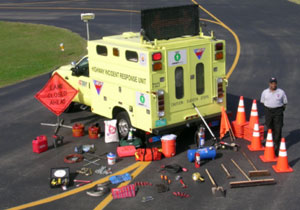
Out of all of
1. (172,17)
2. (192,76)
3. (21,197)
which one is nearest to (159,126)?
(192,76)

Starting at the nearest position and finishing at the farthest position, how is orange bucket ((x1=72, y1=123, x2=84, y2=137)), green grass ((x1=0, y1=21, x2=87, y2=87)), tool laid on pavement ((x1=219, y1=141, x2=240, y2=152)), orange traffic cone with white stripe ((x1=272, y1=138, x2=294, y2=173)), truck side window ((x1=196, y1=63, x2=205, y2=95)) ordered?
orange traffic cone with white stripe ((x1=272, y1=138, x2=294, y2=173))
tool laid on pavement ((x1=219, y1=141, x2=240, y2=152))
truck side window ((x1=196, y1=63, x2=205, y2=95))
orange bucket ((x1=72, y1=123, x2=84, y2=137))
green grass ((x1=0, y1=21, x2=87, y2=87))

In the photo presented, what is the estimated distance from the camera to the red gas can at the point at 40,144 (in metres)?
14.0

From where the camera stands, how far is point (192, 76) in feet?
44.5

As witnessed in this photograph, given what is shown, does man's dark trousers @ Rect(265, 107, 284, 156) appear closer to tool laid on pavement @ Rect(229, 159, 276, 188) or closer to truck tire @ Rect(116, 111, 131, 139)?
tool laid on pavement @ Rect(229, 159, 276, 188)

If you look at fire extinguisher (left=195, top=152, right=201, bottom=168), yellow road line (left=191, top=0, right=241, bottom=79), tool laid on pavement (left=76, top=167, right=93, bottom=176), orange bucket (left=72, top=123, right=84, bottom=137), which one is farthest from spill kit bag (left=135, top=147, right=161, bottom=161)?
yellow road line (left=191, top=0, right=241, bottom=79)

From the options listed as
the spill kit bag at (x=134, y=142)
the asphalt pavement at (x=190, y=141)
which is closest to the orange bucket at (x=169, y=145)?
the asphalt pavement at (x=190, y=141)

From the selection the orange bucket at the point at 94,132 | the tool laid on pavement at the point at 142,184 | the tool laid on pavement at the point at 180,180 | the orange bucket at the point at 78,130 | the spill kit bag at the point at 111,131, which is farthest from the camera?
the orange bucket at the point at 78,130

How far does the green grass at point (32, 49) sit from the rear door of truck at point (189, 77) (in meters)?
11.8

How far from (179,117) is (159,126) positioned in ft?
2.08

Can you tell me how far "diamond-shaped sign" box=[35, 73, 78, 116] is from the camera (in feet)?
51.0

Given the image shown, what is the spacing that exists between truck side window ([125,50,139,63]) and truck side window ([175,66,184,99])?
1039mm

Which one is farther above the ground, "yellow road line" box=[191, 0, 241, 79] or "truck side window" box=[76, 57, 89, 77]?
"truck side window" box=[76, 57, 89, 77]

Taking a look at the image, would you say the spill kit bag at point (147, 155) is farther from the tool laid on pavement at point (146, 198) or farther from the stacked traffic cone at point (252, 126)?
the stacked traffic cone at point (252, 126)

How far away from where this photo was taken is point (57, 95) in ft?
51.2
